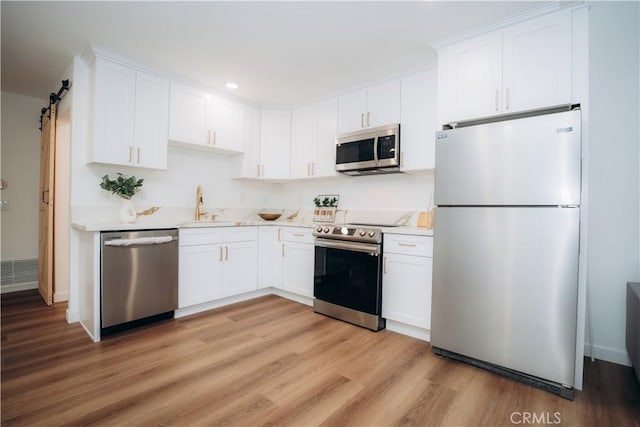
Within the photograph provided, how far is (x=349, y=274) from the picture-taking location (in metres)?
3.01

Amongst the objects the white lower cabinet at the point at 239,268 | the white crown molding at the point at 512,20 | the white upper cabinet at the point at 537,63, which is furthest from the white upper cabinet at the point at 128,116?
the white upper cabinet at the point at 537,63

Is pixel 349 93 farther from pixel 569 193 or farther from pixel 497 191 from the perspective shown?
pixel 569 193

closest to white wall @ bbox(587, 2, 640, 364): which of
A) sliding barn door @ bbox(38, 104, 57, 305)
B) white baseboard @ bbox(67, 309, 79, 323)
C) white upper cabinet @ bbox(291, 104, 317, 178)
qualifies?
white upper cabinet @ bbox(291, 104, 317, 178)

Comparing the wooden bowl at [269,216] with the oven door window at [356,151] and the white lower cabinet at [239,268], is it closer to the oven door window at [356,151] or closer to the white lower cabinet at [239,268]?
the white lower cabinet at [239,268]

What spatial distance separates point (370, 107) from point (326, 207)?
1.36m

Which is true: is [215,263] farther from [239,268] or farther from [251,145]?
[251,145]

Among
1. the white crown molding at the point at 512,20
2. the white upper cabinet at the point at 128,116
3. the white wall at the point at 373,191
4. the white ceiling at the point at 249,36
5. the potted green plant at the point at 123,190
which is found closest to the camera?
the white crown molding at the point at 512,20

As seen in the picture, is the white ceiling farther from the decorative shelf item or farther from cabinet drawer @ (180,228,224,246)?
cabinet drawer @ (180,228,224,246)

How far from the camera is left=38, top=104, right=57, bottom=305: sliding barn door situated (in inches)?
129

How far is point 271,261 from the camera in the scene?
3.85 metres

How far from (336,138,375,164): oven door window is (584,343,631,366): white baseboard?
2.39m

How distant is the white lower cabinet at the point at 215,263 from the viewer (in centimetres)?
306

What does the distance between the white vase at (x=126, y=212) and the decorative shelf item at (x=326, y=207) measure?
6.82ft

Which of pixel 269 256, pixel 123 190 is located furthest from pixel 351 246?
pixel 123 190
